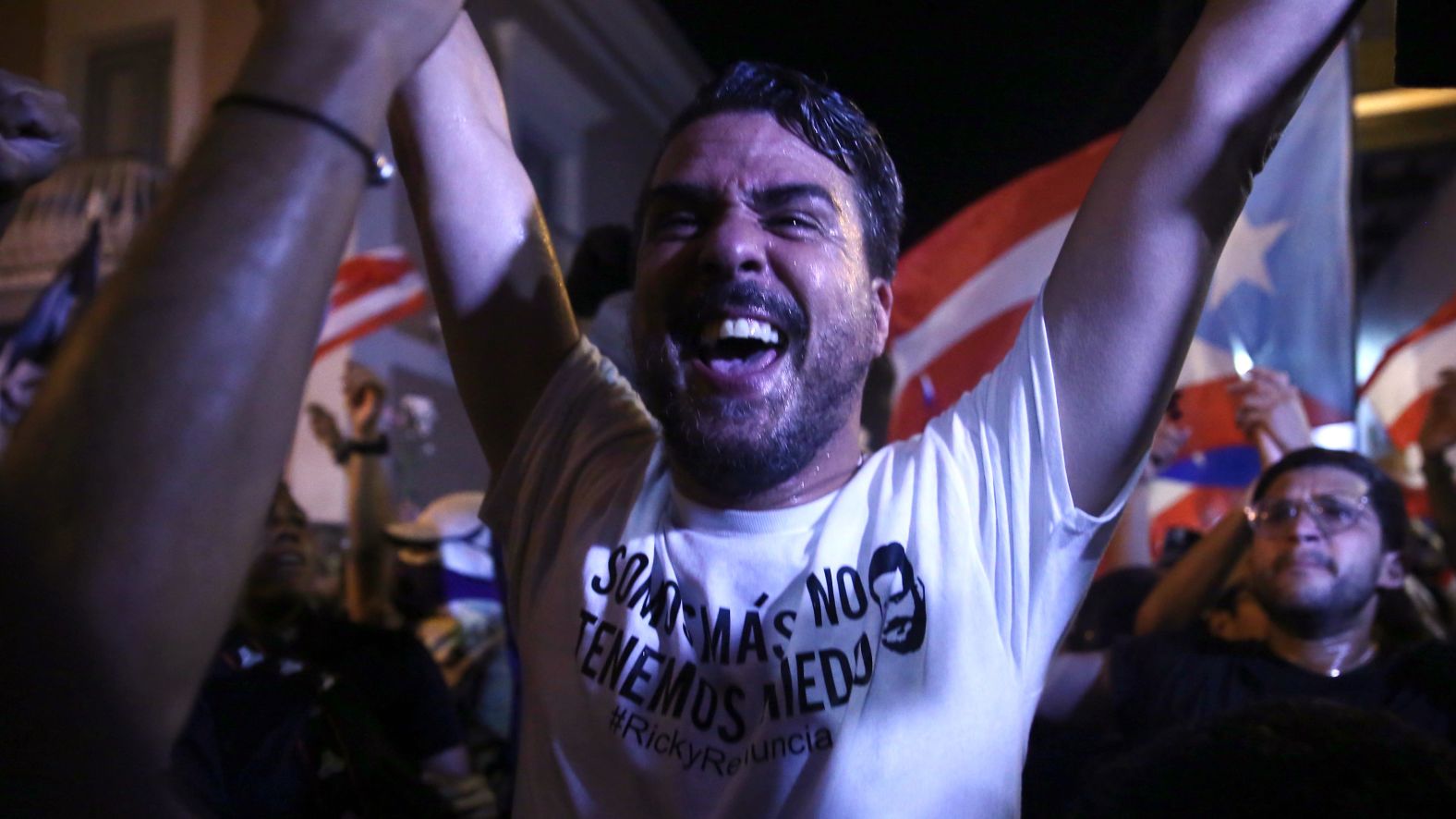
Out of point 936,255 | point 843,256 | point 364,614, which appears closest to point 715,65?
point 936,255

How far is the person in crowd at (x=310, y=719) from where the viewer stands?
84.2 inches

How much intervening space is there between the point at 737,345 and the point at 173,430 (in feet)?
3.03

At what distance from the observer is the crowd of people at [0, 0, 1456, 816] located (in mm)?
448

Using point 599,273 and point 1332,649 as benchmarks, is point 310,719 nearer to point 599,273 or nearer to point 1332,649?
point 599,273

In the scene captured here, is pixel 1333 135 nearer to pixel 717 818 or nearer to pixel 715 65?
pixel 717 818

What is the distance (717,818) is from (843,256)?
69cm

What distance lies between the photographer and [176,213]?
0.49 metres

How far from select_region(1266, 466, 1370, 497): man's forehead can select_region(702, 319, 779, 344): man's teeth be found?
2030mm

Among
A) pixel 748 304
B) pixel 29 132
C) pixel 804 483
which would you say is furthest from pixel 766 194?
pixel 29 132

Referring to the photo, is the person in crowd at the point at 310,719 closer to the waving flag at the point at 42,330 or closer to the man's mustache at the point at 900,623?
the waving flag at the point at 42,330

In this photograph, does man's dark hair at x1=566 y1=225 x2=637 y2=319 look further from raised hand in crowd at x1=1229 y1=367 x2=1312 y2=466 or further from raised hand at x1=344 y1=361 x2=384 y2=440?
raised hand at x1=344 y1=361 x2=384 y2=440

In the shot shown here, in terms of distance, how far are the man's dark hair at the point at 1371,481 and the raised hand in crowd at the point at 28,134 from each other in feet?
9.27

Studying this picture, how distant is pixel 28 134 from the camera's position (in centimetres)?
97

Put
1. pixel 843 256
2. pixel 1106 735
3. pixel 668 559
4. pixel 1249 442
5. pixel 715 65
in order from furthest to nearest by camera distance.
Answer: pixel 715 65 < pixel 1249 442 < pixel 1106 735 < pixel 843 256 < pixel 668 559
